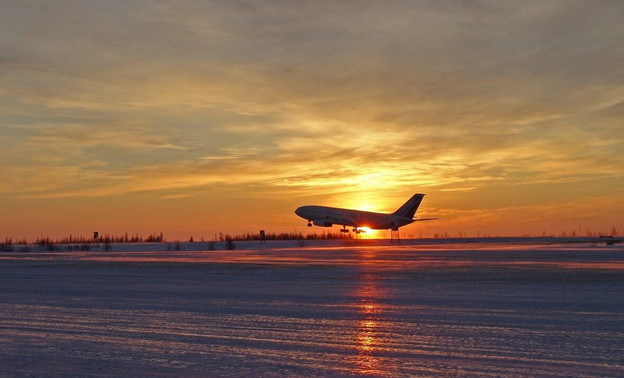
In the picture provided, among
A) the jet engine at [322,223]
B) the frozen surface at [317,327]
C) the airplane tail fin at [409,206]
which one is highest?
the airplane tail fin at [409,206]

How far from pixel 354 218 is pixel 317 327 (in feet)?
366

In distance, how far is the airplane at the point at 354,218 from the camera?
122 m

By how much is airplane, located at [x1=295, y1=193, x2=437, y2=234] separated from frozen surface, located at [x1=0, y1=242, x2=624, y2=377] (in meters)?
96.4

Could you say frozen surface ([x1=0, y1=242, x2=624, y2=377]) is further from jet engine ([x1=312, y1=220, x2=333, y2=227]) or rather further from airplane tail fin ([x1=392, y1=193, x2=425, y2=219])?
airplane tail fin ([x1=392, y1=193, x2=425, y2=219])

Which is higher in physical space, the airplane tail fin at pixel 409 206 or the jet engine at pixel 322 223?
the airplane tail fin at pixel 409 206

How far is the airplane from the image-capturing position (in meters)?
122

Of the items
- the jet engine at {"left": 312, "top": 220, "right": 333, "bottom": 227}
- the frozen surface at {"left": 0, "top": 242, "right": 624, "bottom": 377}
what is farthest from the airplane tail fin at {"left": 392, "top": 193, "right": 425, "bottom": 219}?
the frozen surface at {"left": 0, "top": 242, "right": 624, "bottom": 377}

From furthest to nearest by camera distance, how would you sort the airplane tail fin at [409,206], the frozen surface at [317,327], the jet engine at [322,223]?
the airplane tail fin at [409,206] → the jet engine at [322,223] → the frozen surface at [317,327]

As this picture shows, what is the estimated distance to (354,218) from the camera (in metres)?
124

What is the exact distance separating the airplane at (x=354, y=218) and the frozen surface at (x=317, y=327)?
96408 mm

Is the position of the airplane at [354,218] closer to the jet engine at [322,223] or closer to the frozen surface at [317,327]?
the jet engine at [322,223]

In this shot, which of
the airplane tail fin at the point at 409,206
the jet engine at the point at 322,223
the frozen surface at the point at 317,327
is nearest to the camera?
the frozen surface at the point at 317,327

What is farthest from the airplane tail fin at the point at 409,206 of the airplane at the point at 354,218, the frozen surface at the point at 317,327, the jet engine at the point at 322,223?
the frozen surface at the point at 317,327

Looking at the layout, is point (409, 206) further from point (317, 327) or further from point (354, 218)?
point (317, 327)
